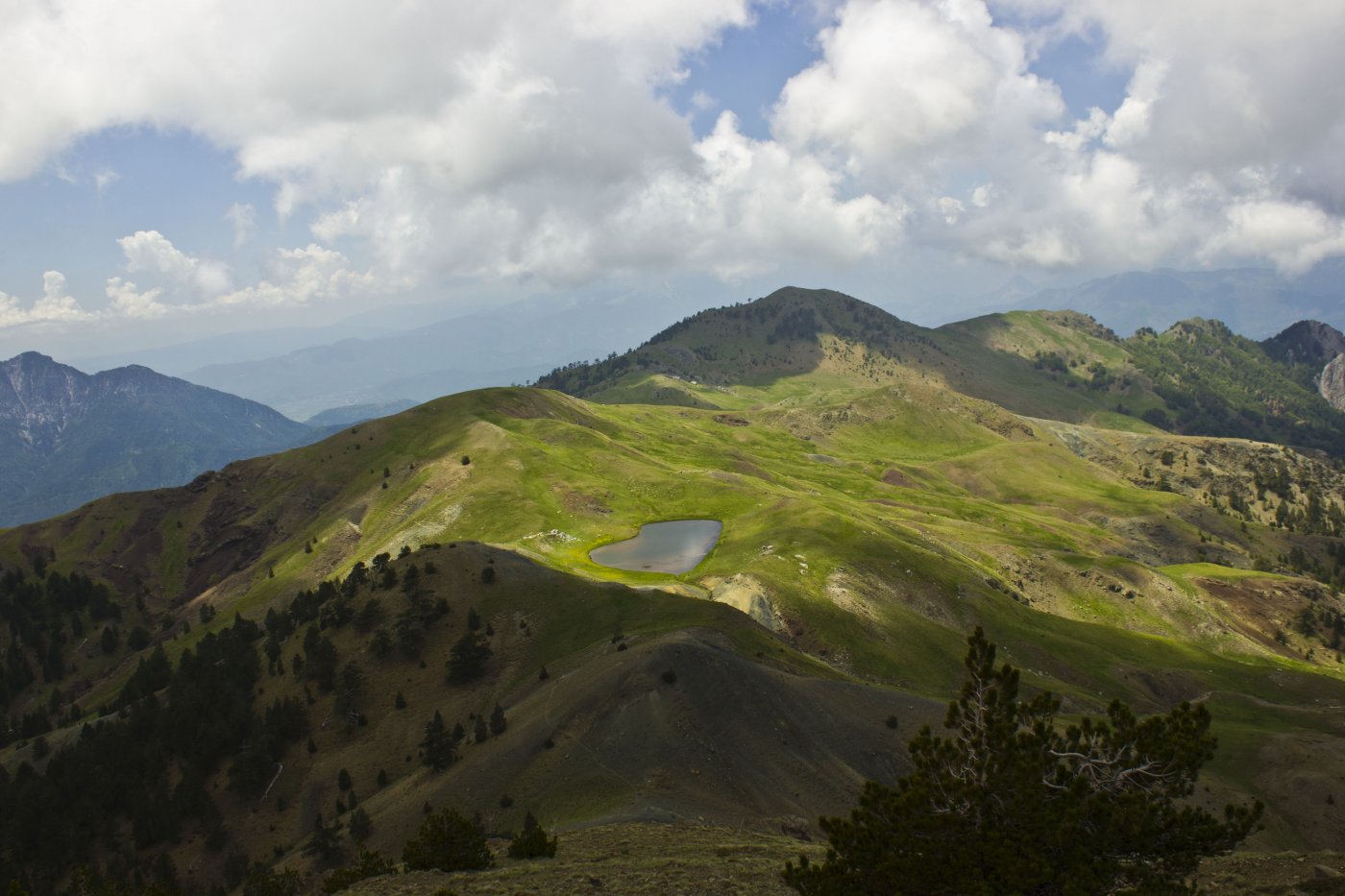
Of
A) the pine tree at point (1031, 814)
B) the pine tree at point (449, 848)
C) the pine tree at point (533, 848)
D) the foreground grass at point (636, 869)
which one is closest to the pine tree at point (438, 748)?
the foreground grass at point (636, 869)

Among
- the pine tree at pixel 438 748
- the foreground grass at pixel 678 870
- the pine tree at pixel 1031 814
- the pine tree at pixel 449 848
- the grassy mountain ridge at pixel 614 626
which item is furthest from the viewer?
the pine tree at pixel 438 748

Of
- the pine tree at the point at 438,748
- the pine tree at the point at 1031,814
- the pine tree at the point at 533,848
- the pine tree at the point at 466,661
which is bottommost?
the pine tree at the point at 438,748

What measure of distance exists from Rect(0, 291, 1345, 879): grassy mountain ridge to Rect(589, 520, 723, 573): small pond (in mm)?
3743

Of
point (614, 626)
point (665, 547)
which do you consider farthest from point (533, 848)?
point (665, 547)

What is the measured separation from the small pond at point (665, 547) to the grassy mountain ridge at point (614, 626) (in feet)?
12.3

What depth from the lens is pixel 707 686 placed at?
60.2 meters

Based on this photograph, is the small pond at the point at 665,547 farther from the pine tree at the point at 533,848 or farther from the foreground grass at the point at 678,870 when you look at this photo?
the pine tree at the point at 533,848

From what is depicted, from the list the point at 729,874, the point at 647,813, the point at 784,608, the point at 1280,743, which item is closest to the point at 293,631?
the point at 784,608

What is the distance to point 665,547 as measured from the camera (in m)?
126

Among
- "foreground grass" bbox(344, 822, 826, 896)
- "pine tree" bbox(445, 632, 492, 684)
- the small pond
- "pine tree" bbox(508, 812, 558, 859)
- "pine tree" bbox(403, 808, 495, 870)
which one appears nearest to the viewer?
"foreground grass" bbox(344, 822, 826, 896)

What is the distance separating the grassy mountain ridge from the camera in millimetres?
57562

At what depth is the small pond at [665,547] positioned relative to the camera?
116 metres

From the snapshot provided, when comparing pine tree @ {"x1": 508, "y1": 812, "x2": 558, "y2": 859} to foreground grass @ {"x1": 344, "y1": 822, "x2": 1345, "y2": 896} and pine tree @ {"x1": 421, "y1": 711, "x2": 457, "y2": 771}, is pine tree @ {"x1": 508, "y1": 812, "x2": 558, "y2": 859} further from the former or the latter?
→ pine tree @ {"x1": 421, "y1": 711, "x2": 457, "y2": 771}

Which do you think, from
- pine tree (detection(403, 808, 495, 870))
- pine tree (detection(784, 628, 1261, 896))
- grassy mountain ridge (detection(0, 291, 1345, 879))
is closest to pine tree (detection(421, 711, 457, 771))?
grassy mountain ridge (detection(0, 291, 1345, 879))
